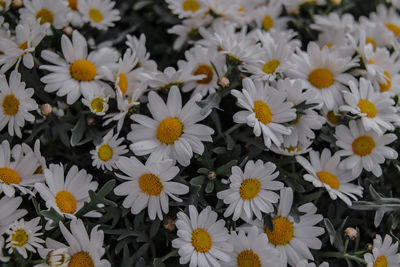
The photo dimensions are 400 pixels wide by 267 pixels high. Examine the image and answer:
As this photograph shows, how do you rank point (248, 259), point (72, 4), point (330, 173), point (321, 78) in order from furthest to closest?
point (72, 4), point (321, 78), point (330, 173), point (248, 259)

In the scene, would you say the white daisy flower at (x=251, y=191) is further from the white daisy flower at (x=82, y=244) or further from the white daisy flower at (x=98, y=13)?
the white daisy flower at (x=98, y=13)

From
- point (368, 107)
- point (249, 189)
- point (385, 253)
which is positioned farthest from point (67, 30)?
point (385, 253)

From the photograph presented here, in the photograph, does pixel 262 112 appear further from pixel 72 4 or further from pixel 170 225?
pixel 72 4

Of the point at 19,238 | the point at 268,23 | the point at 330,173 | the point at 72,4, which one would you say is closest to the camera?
the point at 19,238

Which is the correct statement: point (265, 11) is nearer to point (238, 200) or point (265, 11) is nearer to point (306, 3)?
point (306, 3)

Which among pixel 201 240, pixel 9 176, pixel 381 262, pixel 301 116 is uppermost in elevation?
pixel 301 116

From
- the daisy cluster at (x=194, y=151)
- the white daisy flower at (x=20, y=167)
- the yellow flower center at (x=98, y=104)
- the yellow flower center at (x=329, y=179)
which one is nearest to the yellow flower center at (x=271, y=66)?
the daisy cluster at (x=194, y=151)

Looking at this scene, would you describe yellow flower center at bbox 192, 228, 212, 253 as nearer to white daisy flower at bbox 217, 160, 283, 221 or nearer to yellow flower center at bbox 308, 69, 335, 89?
white daisy flower at bbox 217, 160, 283, 221

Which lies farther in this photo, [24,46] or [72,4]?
[72,4]
